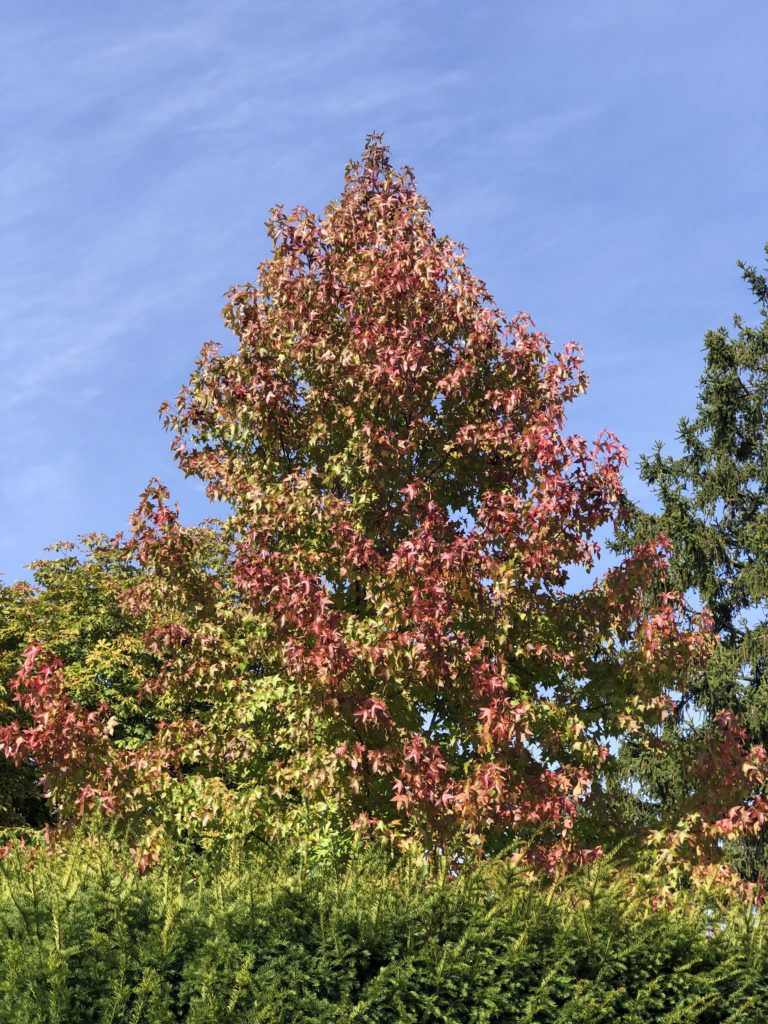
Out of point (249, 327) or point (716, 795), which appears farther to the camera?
point (249, 327)

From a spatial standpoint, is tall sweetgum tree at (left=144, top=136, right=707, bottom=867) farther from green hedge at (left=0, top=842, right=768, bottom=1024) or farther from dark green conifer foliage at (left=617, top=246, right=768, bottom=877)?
dark green conifer foliage at (left=617, top=246, right=768, bottom=877)

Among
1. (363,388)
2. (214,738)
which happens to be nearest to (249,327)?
(363,388)

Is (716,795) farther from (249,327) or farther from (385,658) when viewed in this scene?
(249,327)

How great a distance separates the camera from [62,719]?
13.4 metres

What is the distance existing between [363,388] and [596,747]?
5.31 meters

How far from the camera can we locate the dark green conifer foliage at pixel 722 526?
32688mm

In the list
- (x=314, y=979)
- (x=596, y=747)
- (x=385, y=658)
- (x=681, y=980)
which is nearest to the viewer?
(x=314, y=979)

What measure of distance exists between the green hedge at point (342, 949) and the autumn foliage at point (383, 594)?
1.91m

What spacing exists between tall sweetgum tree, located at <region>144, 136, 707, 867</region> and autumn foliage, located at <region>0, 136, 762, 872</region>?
4 centimetres

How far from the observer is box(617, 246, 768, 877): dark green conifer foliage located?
107 ft

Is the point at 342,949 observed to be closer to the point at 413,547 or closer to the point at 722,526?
the point at 413,547

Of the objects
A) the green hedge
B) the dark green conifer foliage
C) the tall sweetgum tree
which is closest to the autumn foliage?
the tall sweetgum tree

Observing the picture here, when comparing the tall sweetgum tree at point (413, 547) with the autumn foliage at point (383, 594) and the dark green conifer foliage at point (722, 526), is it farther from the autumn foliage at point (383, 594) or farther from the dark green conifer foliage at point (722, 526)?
the dark green conifer foliage at point (722, 526)

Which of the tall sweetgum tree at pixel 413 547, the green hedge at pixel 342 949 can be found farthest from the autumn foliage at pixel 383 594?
the green hedge at pixel 342 949
